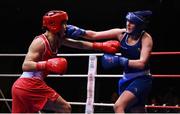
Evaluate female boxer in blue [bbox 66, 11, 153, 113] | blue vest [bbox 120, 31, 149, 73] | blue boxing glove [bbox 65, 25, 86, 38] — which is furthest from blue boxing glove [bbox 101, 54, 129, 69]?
blue boxing glove [bbox 65, 25, 86, 38]

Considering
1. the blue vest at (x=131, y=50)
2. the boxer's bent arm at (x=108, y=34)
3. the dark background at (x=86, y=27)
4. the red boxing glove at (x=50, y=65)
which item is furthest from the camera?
the dark background at (x=86, y=27)

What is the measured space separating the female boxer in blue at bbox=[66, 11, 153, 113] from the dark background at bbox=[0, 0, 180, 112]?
2794 millimetres

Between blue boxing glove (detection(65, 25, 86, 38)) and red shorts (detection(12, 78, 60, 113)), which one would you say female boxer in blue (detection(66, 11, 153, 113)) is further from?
red shorts (detection(12, 78, 60, 113))

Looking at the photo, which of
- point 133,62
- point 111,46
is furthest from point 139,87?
point 111,46

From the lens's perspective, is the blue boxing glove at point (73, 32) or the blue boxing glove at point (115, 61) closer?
the blue boxing glove at point (115, 61)

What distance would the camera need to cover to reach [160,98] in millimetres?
5484

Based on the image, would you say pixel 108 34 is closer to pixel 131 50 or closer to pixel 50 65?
pixel 131 50

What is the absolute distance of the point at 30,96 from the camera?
9.09 ft

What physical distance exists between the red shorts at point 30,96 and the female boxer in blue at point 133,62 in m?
0.42

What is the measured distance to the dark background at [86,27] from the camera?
19.8 feet

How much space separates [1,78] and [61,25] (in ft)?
13.2

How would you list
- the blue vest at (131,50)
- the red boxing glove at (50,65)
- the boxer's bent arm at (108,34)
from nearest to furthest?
the red boxing glove at (50,65) < the blue vest at (131,50) < the boxer's bent arm at (108,34)

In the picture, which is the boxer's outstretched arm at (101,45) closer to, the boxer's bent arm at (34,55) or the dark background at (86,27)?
the boxer's bent arm at (34,55)

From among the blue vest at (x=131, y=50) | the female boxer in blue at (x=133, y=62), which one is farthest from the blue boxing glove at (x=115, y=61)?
the blue vest at (x=131, y=50)
